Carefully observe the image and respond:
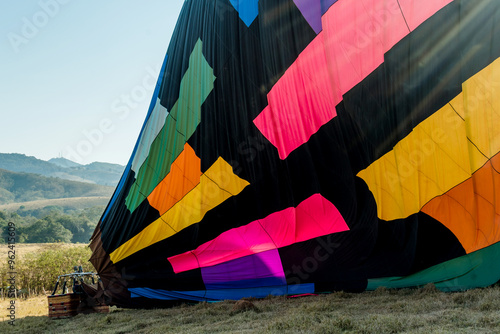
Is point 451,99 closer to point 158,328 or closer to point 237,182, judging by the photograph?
point 237,182

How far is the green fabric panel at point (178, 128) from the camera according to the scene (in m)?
6.59

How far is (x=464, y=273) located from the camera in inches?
175

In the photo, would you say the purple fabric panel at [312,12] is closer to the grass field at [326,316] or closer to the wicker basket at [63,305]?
the grass field at [326,316]

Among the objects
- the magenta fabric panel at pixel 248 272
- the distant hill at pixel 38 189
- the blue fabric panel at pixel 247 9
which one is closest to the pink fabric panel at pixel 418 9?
the blue fabric panel at pixel 247 9

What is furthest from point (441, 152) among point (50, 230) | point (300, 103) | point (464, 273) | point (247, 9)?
point (50, 230)

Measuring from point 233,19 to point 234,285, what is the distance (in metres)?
3.50

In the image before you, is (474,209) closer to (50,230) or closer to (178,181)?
(178,181)

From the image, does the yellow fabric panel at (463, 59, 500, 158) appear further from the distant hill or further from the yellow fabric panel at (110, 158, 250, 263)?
the distant hill

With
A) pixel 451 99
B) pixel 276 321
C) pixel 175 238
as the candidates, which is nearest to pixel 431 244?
pixel 451 99

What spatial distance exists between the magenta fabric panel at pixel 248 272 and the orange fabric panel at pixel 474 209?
1983 mm

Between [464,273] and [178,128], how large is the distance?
13.7 feet

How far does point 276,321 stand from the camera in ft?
13.4

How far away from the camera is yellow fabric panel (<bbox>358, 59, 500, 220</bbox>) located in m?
4.36

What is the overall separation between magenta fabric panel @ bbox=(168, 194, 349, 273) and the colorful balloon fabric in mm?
16
